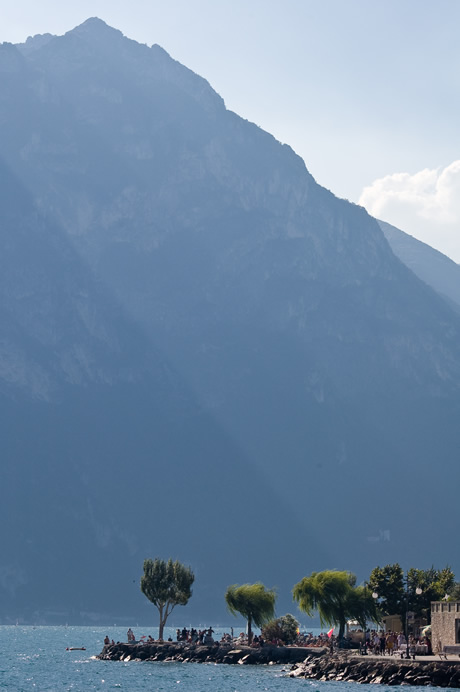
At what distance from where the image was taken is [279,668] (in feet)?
322

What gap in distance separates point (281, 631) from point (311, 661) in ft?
61.7

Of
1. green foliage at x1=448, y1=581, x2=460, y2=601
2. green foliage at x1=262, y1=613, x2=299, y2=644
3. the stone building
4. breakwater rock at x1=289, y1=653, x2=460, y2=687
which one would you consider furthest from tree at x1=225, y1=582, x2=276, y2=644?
the stone building

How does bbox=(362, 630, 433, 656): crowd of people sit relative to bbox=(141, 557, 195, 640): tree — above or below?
below

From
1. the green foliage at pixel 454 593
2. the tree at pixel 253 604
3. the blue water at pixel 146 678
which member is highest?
the green foliage at pixel 454 593

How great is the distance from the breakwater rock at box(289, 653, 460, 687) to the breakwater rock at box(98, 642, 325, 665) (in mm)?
5900

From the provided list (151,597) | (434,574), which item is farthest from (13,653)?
(434,574)

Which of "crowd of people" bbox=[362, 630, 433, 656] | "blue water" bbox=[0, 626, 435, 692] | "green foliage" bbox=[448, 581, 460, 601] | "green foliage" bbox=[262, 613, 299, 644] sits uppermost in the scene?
"green foliage" bbox=[448, 581, 460, 601]

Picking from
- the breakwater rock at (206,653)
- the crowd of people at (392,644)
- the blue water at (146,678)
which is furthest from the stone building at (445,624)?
the breakwater rock at (206,653)

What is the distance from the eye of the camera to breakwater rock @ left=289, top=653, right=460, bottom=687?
7625 cm

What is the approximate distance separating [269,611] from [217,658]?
7.85 meters

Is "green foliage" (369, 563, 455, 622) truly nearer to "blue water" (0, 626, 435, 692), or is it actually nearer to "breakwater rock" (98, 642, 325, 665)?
"breakwater rock" (98, 642, 325, 665)

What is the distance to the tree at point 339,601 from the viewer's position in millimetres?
103375

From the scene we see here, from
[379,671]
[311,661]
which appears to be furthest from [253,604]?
[379,671]

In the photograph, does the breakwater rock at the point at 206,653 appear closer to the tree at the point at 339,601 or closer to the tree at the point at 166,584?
the tree at the point at 166,584
